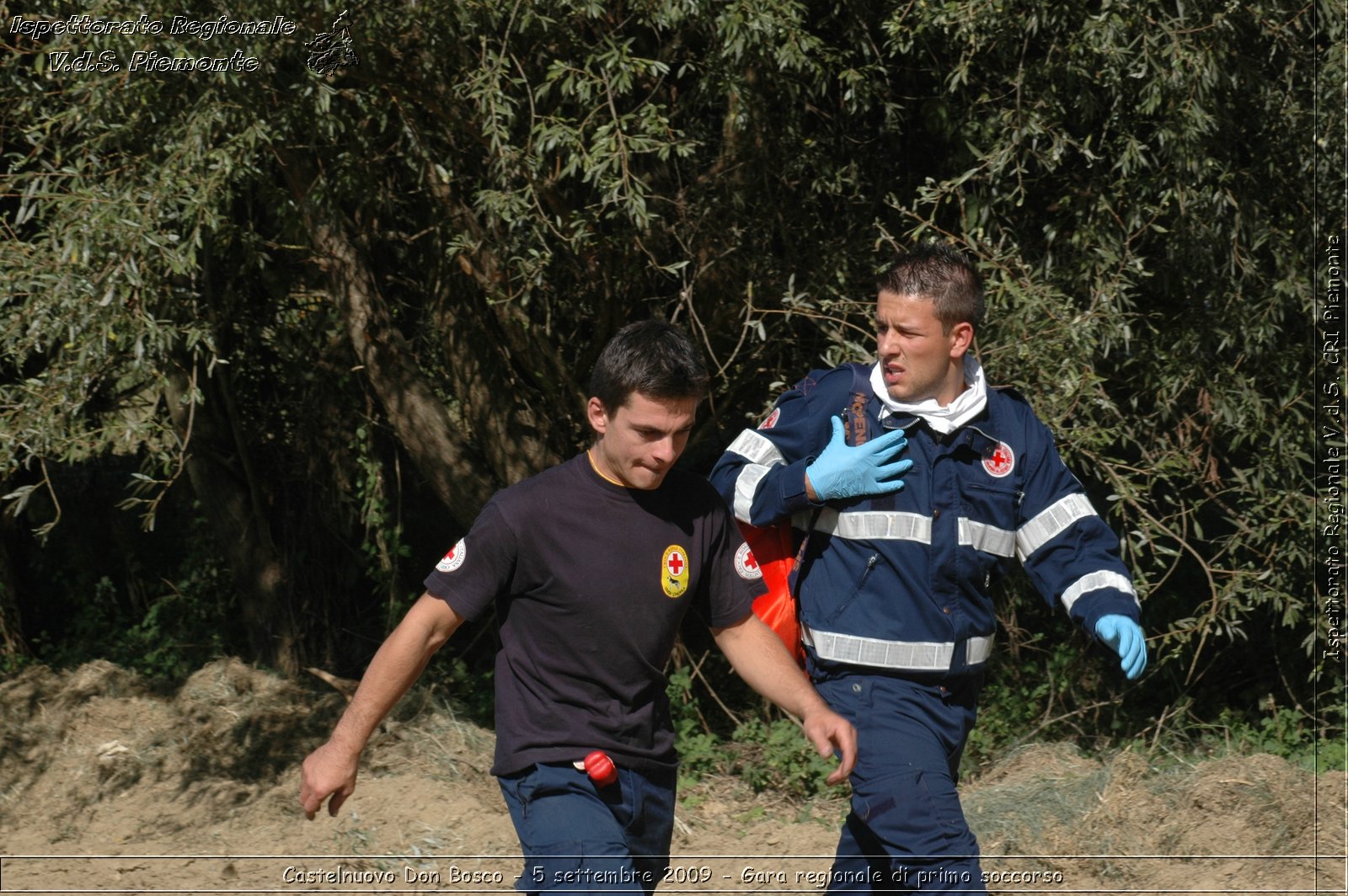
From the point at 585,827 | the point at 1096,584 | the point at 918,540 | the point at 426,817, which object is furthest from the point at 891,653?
the point at 426,817

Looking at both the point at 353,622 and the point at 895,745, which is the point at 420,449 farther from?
the point at 895,745

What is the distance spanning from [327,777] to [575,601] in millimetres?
664

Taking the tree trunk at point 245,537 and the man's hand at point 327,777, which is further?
the tree trunk at point 245,537

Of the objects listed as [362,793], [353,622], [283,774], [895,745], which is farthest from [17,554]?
[895,745]

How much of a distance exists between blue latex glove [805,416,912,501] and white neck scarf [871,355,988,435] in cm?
12

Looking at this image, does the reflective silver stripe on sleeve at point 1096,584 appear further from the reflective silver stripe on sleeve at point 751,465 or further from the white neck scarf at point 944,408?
the reflective silver stripe on sleeve at point 751,465

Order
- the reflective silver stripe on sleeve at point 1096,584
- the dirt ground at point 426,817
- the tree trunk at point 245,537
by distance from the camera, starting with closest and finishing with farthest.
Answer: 1. the reflective silver stripe on sleeve at point 1096,584
2. the dirt ground at point 426,817
3. the tree trunk at point 245,537

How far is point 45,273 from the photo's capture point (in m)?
4.55

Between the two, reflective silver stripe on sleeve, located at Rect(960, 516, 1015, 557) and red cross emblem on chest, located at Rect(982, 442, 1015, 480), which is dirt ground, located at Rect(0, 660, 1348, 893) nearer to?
reflective silver stripe on sleeve, located at Rect(960, 516, 1015, 557)

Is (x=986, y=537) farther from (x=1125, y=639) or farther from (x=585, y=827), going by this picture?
(x=585, y=827)

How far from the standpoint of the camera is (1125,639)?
333 centimetres

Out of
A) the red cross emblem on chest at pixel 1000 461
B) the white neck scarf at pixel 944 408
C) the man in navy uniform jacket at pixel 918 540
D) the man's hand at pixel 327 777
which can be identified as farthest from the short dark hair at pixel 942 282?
the man's hand at pixel 327 777

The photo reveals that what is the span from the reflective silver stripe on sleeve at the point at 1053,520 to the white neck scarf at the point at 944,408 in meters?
0.34

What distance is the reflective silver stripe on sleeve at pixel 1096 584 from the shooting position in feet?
11.2
